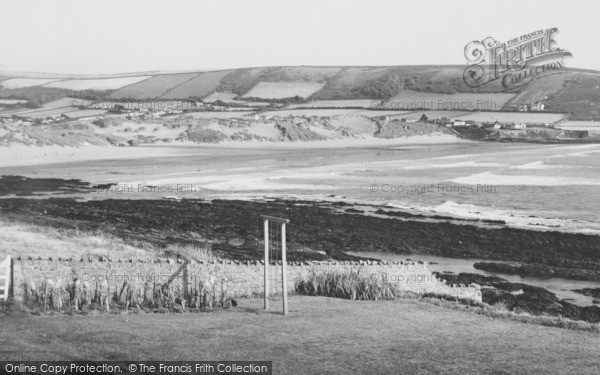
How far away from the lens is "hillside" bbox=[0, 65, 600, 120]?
140875 mm

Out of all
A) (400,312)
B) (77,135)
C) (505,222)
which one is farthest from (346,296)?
(77,135)

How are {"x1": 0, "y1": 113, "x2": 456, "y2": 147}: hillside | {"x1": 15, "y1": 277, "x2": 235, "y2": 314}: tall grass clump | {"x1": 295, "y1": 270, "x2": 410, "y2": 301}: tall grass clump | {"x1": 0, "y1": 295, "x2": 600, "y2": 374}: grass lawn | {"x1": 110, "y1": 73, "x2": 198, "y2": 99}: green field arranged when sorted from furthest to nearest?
{"x1": 110, "y1": 73, "x2": 198, "y2": 99}: green field
{"x1": 0, "y1": 113, "x2": 456, "y2": 147}: hillside
{"x1": 295, "y1": 270, "x2": 410, "y2": 301}: tall grass clump
{"x1": 15, "y1": 277, "x2": 235, "y2": 314}: tall grass clump
{"x1": 0, "y1": 295, "x2": 600, "y2": 374}: grass lawn

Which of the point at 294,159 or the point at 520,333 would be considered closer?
the point at 520,333

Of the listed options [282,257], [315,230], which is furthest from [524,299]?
[315,230]

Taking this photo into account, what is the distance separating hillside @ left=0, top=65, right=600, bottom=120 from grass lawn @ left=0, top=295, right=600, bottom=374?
120 metres

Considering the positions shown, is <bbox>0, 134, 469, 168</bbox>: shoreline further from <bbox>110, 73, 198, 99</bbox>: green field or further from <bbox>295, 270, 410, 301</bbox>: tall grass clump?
<bbox>110, 73, 198, 99</bbox>: green field

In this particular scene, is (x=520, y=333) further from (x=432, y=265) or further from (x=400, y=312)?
(x=432, y=265)

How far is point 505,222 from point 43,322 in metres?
24.8

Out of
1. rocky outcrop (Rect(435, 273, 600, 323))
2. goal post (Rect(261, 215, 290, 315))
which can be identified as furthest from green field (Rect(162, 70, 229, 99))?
goal post (Rect(261, 215, 290, 315))

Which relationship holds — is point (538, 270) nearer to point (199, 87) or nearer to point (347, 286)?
point (347, 286)

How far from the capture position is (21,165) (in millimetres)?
58875

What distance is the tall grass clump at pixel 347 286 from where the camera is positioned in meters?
18.5

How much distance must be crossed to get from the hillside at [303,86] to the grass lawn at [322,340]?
395 feet

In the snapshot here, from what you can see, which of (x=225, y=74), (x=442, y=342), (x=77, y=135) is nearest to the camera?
(x=442, y=342)
